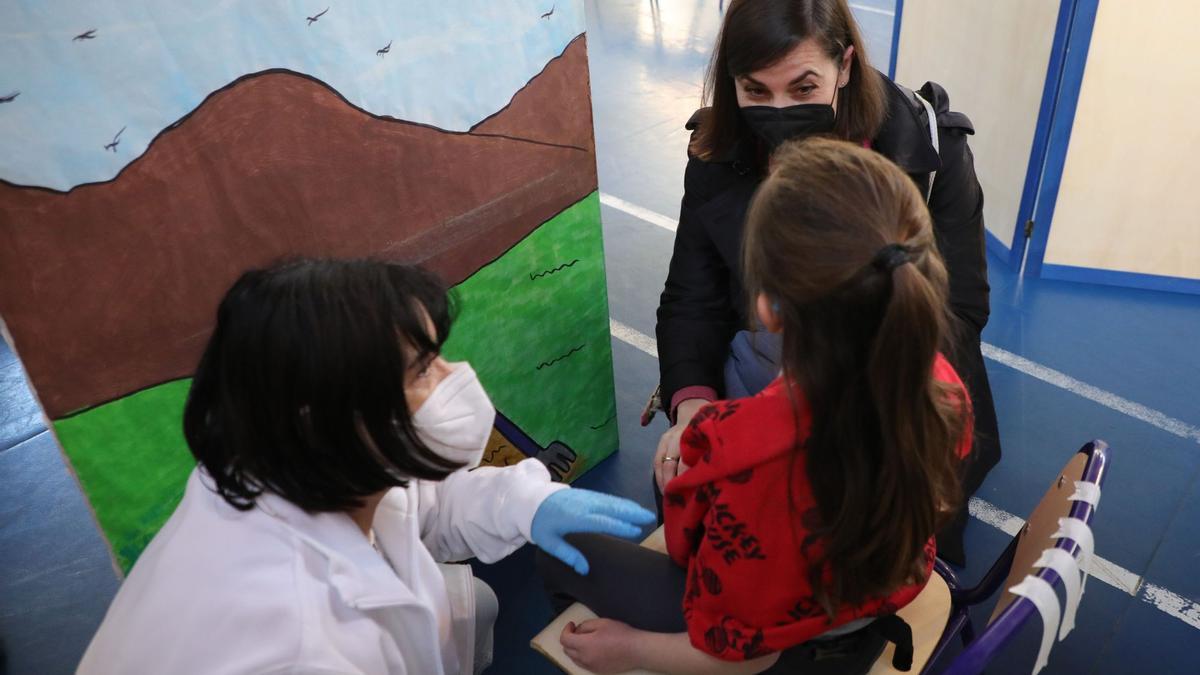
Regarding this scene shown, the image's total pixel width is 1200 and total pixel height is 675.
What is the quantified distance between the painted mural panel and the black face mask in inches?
18.7

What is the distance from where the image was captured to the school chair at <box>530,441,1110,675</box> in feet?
3.40

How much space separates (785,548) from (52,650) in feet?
6.41

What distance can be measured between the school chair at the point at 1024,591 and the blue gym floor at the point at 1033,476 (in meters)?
0.63

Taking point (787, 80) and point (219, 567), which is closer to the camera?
point (219, 567)

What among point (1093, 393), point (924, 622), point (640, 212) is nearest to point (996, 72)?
point (1093, 393)

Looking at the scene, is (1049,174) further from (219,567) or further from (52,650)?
(52,650)

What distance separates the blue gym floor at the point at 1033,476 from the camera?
198 cm

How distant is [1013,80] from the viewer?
10.0 ft

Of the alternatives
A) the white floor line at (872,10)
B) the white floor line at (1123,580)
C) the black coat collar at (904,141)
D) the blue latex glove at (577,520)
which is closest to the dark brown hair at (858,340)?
the blue latex glove at (577,520)

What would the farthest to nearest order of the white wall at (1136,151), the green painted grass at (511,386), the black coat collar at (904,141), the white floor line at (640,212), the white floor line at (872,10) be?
the white floor line at (872,10) < the white floor line at (640,212) < the white wall at (1136,151) < the black coat collar at (904,141) < the green painted grass at (511,386)

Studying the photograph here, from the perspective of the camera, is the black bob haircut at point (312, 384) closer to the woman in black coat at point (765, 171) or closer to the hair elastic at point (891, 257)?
the hair elastic at point (891, 257)

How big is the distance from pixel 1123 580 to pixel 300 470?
6.56 ft

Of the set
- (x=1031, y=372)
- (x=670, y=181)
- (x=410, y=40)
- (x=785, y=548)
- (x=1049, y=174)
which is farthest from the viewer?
(x=670, y=181)

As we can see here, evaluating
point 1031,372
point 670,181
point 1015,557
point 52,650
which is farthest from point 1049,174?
point 52,650
